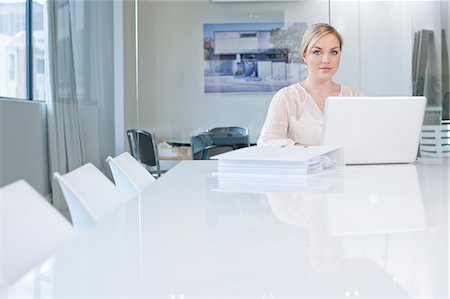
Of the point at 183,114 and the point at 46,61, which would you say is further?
the point at 183,114

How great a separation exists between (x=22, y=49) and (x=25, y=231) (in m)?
4.37

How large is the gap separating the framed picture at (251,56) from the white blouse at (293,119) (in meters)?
3.51

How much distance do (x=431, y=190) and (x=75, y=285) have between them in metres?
0.98

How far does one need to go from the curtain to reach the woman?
290 cm

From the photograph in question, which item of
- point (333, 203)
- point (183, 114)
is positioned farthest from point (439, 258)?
point (183, 114)

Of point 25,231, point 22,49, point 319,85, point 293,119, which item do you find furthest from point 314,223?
point 22,49

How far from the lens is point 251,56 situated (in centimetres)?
631

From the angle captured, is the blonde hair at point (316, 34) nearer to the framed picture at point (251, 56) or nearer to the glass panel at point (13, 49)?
the glass panel at point (13, 49)

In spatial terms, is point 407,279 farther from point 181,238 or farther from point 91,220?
point 91,220

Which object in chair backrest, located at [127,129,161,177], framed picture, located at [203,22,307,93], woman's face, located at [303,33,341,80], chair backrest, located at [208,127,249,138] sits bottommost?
chair backrest, located at [127,129,161,177]

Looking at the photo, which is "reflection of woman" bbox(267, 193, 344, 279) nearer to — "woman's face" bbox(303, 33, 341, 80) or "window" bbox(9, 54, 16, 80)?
"woman's face" bbox(303, 33, 341, 80)

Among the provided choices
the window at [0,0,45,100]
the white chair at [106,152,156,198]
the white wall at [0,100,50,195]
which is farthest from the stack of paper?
the window at [0,0,45,100]

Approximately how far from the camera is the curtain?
5.07 meters

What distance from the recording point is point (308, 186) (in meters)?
1.37
